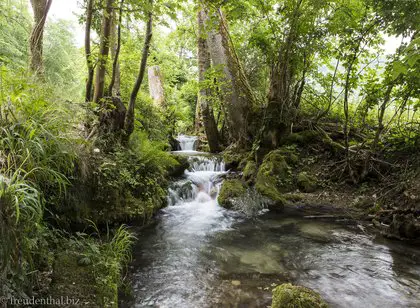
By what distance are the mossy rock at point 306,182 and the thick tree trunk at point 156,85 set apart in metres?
8.50

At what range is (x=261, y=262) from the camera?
156 inches

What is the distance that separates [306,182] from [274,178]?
0.87 meters

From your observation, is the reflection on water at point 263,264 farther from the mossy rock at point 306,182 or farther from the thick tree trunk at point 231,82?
the thick tree trunk at point 231,82

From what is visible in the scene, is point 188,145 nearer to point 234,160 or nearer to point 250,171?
point 234,160

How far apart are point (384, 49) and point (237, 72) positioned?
448 cm

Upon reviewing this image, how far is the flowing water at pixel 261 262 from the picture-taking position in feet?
10.3

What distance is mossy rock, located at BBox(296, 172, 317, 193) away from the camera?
714cm

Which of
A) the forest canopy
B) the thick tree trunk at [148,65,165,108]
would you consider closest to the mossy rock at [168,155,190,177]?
the forest canopy

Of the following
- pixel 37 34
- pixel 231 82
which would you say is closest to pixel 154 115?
pixel 231 82

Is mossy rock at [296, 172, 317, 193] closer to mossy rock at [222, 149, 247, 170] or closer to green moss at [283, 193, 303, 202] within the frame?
green moss at [283, 193, 303, 202]

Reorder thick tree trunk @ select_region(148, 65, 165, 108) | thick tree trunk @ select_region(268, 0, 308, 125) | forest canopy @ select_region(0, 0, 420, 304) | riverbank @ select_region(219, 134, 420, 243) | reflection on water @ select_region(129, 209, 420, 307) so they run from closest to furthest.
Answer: forest canopy @ select_region(0, 0, 420, 304) → reflection on water @ select_region(129, 209, 420, 307) → riverbank @ select_region(219, 134, 420, 243) → thick tree trunk @ select_region(268, 0, 308, 125) → thick tree trunk @ select_region(148, 65, 165, 108)

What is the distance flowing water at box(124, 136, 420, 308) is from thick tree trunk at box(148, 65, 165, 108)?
29.0 feet

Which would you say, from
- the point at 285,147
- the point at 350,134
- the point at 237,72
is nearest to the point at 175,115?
the point at 237,72

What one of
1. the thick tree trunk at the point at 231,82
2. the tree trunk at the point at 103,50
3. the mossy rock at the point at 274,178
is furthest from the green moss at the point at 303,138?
the tree trunk at the point at 103,50
